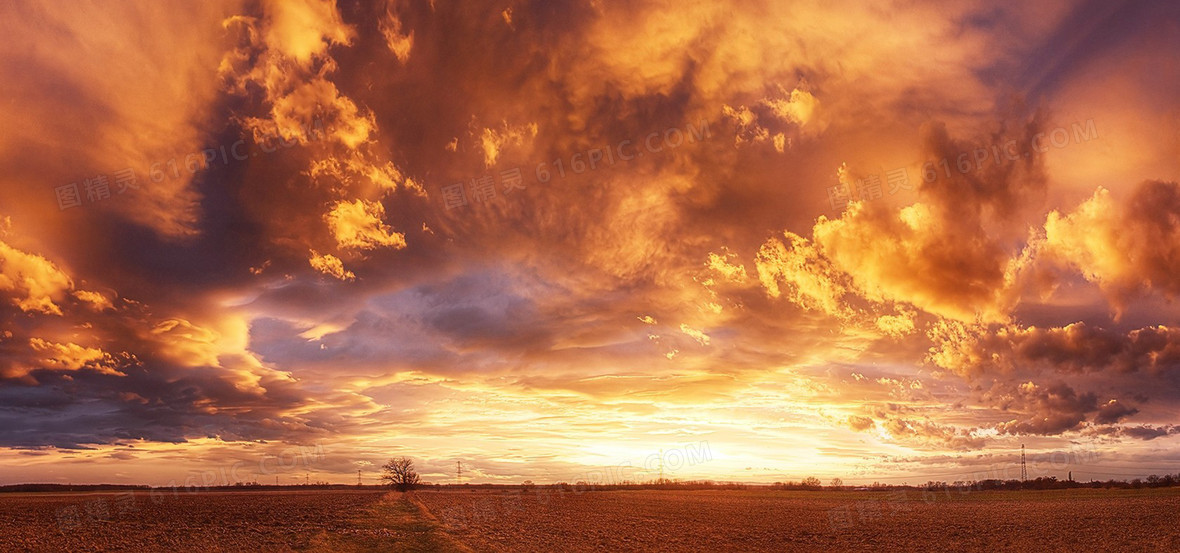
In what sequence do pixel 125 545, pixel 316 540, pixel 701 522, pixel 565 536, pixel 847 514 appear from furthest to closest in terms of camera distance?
1. pixel 847 514
2. pixel 701 522
3. pixel 565 536
4. pixel 316 540
5. pixel 125 545

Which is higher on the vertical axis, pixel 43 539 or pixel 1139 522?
pixel 43 539

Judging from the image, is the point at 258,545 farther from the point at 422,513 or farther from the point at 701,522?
the point at 701,522

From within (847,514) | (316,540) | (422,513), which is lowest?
(847,514)

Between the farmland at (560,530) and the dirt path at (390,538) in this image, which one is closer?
the dirt path at (390,538)

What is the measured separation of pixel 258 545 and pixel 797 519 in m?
41.2

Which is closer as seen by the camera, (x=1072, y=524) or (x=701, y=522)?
(x=1072, y=524)

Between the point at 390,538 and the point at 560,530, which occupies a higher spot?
the point at 390,538

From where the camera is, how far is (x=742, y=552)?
34.5 metres

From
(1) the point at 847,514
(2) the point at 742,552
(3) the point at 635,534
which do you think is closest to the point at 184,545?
Result: (3) the point at 635,534

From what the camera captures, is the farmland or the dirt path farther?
the farmland

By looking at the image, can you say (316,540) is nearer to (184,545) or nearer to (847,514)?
(184,545)

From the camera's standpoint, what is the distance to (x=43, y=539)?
3162 centimetres

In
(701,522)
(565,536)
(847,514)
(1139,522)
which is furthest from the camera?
(847,514)

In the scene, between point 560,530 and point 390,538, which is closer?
point 390,538
